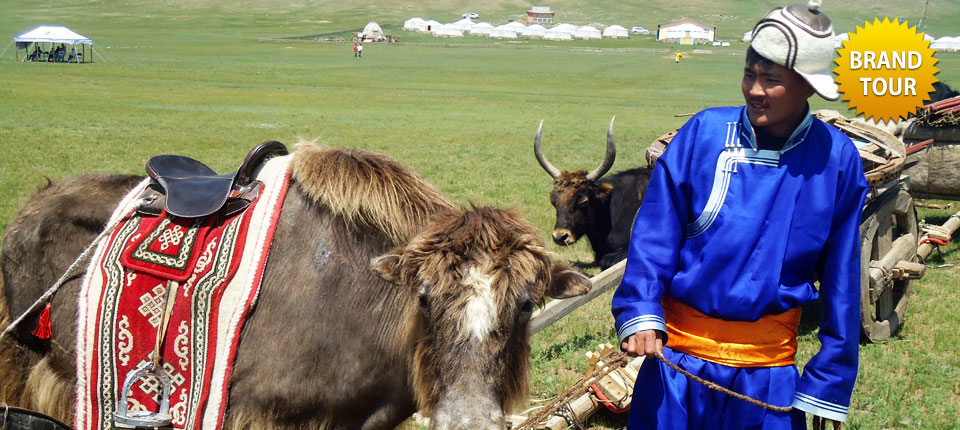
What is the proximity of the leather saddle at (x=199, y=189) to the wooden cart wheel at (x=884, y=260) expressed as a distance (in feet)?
14.3

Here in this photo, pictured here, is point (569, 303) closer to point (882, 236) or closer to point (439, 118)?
point (882, 236)

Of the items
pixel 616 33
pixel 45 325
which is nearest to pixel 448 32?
pixel 616 33

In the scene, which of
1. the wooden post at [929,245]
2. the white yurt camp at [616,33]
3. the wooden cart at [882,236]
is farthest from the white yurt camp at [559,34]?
the wooden cart at [882,236]

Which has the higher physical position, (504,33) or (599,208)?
(504,33)

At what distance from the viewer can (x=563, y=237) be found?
25.9ft

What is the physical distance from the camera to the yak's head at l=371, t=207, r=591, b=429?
2.41m

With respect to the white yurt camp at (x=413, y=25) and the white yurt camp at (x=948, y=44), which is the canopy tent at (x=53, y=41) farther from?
the white yurt camp at (x=948, y=44)

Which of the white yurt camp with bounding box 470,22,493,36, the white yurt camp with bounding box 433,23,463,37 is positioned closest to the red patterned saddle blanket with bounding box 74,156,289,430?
the white yurt camp with bounding box 433,23,463,37

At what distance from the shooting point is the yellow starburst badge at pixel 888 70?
9.86 m

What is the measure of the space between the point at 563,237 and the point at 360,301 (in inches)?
202

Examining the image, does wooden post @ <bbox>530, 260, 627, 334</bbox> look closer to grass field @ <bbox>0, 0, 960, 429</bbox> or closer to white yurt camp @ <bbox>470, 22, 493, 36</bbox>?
grass field @ <bbox>0, 0, 960, 429</bbox>

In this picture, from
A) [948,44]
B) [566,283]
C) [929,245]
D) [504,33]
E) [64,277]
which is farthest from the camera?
[504,33]

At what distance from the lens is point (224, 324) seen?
285 cm

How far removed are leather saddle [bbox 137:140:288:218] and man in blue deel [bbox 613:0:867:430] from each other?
1.64m
